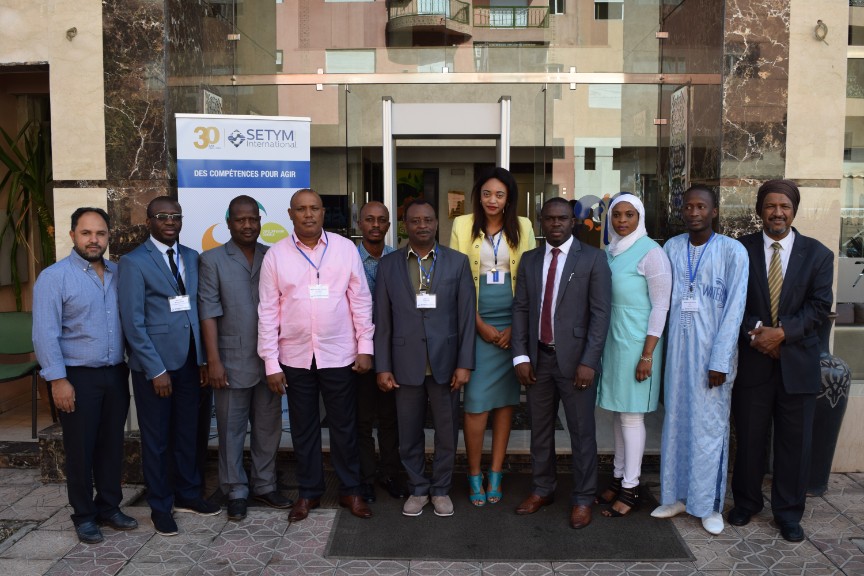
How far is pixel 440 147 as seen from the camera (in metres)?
5.98

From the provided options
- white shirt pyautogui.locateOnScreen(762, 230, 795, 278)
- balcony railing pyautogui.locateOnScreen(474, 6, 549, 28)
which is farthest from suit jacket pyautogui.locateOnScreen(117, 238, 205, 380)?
balcony railing pyautogui.locateOnScreen(474, 6, 549, 28)

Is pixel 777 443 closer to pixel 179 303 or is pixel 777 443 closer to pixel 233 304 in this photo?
pixel 233 304

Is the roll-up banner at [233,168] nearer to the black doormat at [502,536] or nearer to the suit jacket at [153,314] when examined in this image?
the suit jacket at [153,314]

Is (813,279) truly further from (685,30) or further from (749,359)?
(685,30)

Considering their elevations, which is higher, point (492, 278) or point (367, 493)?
point (492, 278)

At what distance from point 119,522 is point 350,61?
153 inches

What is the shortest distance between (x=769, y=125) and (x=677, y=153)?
0.85 metres

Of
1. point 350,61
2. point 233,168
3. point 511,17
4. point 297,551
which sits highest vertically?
point 511,17

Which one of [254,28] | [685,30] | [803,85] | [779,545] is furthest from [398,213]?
[779,545]

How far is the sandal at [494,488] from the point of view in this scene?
423 cm

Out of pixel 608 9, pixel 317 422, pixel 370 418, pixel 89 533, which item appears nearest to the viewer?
pixel 89 533

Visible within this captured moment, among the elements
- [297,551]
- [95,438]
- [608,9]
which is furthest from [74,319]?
[608,9]

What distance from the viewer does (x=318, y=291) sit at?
12.6ft

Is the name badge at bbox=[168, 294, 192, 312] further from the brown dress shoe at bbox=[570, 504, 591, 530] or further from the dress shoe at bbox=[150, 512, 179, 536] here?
the brown dress shoe at bbox=[570, 504, 591, 530]
